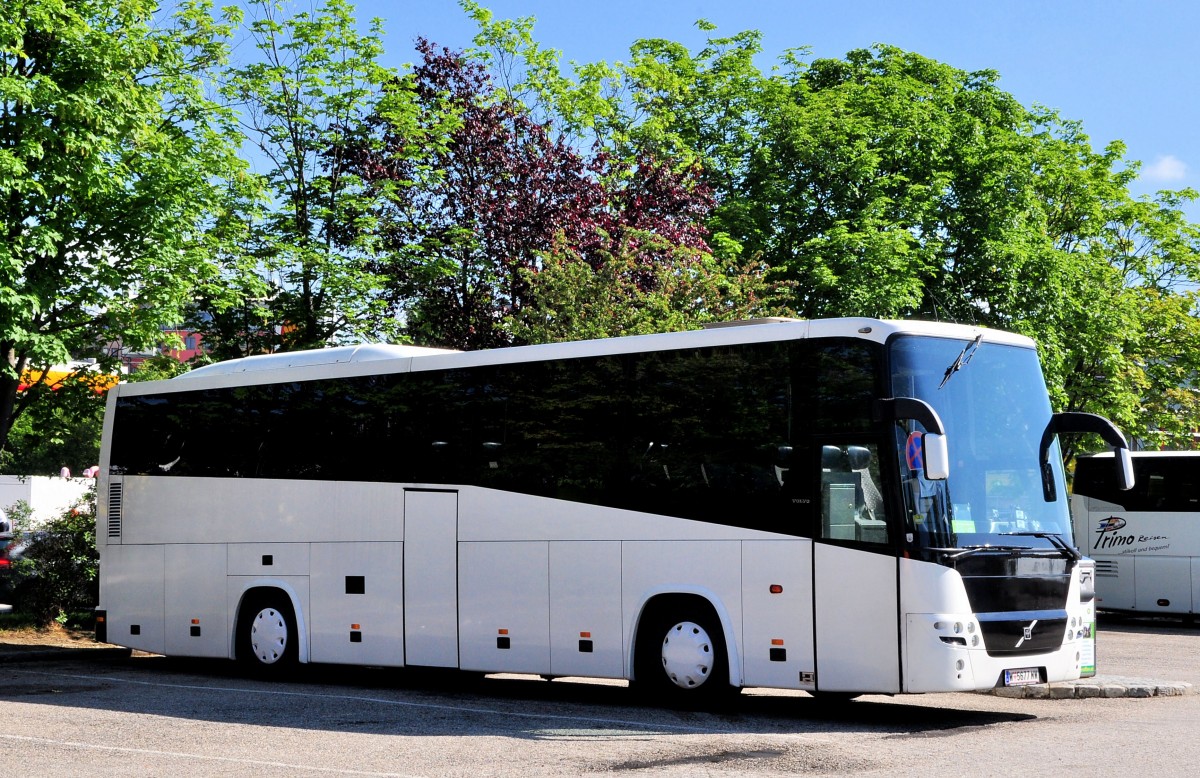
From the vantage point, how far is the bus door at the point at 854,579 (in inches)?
457

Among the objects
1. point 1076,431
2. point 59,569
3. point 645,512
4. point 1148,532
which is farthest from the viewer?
point 1148,532

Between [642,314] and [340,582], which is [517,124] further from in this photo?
[340,582]

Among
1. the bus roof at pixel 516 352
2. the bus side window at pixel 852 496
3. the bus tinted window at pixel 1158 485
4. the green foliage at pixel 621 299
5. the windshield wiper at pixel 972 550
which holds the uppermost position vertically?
the green foliage at pixel 621 299

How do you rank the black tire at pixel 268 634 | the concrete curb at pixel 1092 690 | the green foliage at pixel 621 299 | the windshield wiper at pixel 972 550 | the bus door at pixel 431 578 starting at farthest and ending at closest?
1. the green foliage at pixel 621 299
2. the black tire at pixel 268 634
3. the bus door at pixel 431 578
4. the concrete curb at pixel 1092 690
5. the windshield wiper at pixel 972 550

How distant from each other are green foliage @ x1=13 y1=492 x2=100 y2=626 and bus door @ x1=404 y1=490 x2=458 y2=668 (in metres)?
7.96

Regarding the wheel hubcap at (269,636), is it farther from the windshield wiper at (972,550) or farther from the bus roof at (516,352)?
the windshield wiper at (972,550)

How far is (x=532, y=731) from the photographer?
11.6 meters

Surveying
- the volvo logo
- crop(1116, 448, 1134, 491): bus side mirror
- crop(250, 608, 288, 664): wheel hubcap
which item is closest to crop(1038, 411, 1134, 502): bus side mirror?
crop(1116, 448, 1134, 491): bus side mirror

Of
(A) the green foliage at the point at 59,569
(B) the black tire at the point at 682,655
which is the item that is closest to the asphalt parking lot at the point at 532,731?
(B) the black tire at the point at 682,655

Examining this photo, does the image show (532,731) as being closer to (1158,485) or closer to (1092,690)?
(1092,690)

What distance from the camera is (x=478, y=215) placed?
88.3 ft

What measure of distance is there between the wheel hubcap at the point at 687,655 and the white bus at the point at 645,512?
0.02m

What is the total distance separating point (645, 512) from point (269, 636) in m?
5.72

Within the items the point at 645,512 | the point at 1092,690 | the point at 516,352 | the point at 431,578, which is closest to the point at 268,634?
the point at 431,578
